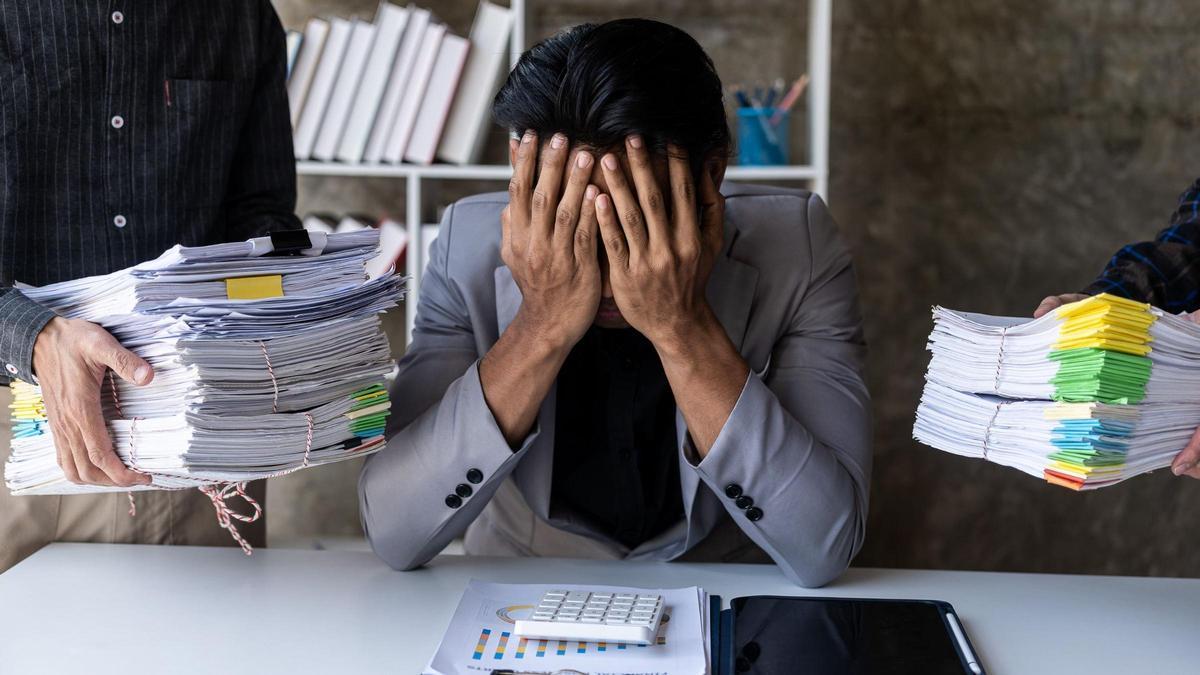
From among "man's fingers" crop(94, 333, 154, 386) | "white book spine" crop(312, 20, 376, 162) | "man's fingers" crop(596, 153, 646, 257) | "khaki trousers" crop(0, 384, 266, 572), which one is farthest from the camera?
"white book spine" crop(312, 20, 376, 162)

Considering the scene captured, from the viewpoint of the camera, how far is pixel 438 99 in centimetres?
238

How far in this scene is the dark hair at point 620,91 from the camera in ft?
Result: 3.89

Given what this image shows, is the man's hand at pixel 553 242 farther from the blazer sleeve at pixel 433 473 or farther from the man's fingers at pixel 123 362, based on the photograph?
the man's fingers at pixel 123 362

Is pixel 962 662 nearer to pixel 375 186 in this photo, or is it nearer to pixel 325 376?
pixel 325 376

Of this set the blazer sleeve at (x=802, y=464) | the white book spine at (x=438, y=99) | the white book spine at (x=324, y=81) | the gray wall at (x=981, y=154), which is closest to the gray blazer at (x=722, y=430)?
the blazer sleeve at (x=802, y=464)

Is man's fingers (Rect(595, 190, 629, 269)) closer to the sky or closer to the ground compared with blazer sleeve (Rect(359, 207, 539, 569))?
closer to the sky

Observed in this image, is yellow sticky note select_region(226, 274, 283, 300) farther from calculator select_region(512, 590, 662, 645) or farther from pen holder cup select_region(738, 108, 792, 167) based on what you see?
pen holder cup select_region(738, 108, 792, 167)

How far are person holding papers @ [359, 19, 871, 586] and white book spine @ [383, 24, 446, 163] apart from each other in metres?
1.06

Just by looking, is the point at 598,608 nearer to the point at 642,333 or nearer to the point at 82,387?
the point at 642,333

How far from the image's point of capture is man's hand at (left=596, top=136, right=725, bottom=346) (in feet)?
3.87

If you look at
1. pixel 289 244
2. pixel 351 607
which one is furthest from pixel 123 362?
pixel 351 607

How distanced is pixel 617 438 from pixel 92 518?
0.71m

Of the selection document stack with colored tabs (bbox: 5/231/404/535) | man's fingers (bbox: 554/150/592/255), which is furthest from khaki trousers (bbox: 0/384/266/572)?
man's fingers (bbox: 554/150/592/255)

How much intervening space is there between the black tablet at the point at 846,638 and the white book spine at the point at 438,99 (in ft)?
5.14
